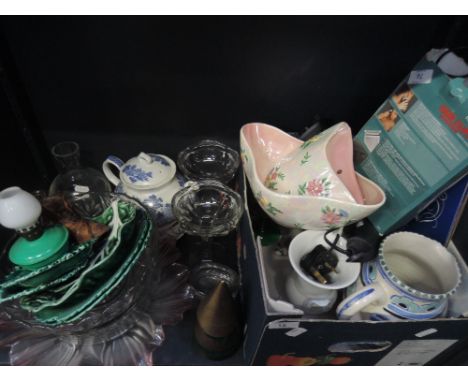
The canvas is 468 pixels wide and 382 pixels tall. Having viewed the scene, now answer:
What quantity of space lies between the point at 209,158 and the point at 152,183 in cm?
15

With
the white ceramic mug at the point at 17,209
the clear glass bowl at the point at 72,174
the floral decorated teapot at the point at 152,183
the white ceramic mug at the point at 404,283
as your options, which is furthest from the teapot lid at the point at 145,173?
the white ceramic mug at the point at 404,283

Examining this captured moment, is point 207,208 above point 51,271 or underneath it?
underneath

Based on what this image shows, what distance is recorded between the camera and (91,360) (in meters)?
0.50

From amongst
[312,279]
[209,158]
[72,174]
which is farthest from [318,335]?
[72,174]

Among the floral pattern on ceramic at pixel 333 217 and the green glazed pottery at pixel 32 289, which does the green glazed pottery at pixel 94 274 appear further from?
the floral pattern on ceramic at pixel 333 217

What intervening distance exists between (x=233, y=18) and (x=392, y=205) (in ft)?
1.15

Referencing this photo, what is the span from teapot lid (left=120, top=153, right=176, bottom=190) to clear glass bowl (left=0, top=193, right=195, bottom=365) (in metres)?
0.05

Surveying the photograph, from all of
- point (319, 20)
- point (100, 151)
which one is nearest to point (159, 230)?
point (100, 151)

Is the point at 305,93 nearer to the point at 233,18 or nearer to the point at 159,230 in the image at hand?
the point at 233,18

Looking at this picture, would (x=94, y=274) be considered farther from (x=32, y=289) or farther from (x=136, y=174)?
(x=136, y=174)

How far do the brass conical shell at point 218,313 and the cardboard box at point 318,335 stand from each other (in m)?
0.03

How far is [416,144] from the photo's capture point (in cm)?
47

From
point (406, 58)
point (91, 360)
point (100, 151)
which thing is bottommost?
point (91, 360)

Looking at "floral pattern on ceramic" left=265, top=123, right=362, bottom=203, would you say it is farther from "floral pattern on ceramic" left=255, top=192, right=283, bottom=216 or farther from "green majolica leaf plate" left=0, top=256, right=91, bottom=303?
"green majolica leaf plate" left=0, top=256, right=91, bottom=303
